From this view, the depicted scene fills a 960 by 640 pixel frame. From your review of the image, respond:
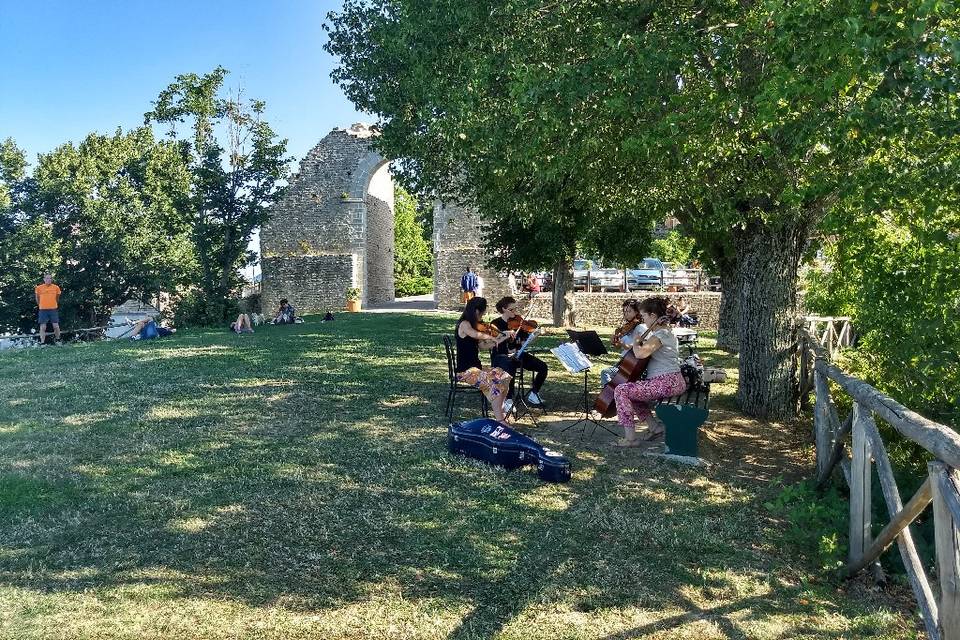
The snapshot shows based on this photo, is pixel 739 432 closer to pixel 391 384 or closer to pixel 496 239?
pixel 391 384

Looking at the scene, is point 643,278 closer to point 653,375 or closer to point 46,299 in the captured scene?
point 46,299

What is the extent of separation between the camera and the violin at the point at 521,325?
7.96 meters

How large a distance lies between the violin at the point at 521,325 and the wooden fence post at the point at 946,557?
511cm

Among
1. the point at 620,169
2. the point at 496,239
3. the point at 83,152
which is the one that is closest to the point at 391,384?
the point at 620,169

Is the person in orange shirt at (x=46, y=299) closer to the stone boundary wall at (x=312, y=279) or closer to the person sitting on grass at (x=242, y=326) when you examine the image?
the person sitting on grass at (x=242, y=326)

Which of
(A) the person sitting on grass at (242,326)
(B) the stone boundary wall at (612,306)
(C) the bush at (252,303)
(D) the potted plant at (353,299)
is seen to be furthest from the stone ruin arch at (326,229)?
(A) the person sitting on grass at (242,326)

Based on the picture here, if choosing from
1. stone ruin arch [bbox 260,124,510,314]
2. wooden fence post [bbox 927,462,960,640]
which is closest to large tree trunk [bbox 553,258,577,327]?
stone ruin arch [bbox 260,124,510,314]

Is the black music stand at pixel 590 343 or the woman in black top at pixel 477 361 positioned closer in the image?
the woman in black top at pixel 477 361

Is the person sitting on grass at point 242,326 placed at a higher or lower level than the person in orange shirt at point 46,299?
lower

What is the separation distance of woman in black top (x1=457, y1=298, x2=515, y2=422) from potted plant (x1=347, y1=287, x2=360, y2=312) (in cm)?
2119

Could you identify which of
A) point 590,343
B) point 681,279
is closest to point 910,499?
point 590,343

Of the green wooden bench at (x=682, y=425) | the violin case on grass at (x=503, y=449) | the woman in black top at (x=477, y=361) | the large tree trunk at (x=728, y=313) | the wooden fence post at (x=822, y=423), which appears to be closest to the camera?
the violin case on grass at (x=503, y=449)

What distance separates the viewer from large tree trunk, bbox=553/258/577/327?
66.0 feet

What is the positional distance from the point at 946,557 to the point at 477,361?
5110 mm
